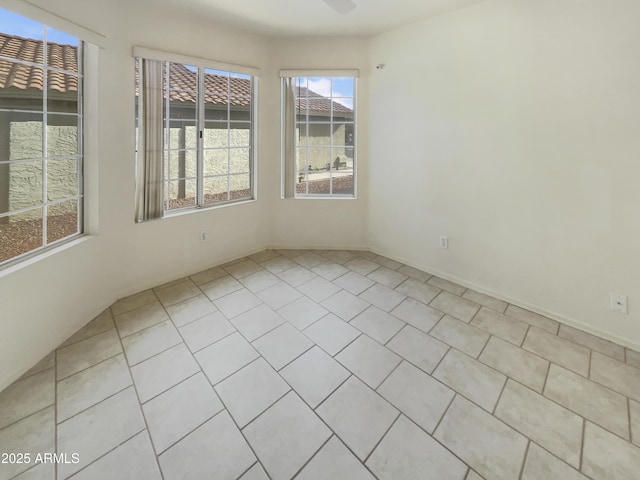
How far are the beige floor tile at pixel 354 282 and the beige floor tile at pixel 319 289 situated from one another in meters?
0.10

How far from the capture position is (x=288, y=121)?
12.5 feet

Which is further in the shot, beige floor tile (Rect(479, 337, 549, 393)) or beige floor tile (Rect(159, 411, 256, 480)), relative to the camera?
beige floor tile (Rect(479, 337, 549, 393))

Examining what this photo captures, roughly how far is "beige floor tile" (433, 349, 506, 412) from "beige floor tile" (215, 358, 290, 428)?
0.99 m

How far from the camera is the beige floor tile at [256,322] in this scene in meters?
2.33

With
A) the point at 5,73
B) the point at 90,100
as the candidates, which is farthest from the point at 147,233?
the point at 5,73

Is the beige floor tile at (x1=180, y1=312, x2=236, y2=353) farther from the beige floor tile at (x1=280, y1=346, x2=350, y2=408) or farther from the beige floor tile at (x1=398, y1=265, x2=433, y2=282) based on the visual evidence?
the beige floor tile at (x1=398, y1=265, x2=433, y2=282)

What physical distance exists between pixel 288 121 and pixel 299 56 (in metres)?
0.77

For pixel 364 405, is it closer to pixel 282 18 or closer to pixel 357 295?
pixel 357 295

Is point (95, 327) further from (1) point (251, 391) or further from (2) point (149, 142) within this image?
(2) point (149, 142)

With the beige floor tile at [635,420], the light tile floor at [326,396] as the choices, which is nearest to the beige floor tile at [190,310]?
the light tile floor at [326,396]

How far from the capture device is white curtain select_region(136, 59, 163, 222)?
9.12ft

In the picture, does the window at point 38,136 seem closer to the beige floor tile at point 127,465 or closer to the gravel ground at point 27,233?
the gravel ground at point 27,233

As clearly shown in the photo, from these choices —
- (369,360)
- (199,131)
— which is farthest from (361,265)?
(199,131)

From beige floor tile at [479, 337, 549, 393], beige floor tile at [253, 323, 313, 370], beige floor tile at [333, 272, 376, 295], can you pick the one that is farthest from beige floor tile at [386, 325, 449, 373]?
beige floor tile at [333, 272, 376, 295]
